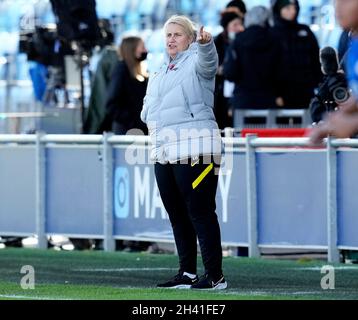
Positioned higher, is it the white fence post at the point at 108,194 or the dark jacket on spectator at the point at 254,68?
the dark jacket on spectator at the point at 254,68

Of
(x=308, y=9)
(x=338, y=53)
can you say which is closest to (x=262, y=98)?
(x=338, y=53)

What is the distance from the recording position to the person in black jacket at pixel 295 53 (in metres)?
16.5

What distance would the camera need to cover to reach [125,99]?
608 inches

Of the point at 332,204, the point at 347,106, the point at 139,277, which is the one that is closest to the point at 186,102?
the point at 139,277

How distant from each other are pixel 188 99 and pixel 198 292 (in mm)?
1346

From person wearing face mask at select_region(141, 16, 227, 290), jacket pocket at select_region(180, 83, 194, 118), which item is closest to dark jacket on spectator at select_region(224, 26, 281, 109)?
person wearing face mask at select_region(141, 16, 227, 290)

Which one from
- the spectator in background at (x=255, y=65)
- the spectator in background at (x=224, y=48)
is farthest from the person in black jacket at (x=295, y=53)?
the spectator in background at (x=224, y=48)

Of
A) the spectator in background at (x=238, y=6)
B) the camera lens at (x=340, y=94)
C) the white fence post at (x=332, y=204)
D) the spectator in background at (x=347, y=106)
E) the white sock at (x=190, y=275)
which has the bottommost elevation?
the white sock at (x=190, y=275)

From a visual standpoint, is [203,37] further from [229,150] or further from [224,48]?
[224,48]

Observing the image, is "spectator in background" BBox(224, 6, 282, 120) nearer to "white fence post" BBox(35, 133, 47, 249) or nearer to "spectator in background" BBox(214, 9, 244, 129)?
"spectator in background" BBox(214, 9, 244, 129)

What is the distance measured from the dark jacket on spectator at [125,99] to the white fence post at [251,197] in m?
2.01

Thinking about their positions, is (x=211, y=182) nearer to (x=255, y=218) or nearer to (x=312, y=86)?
(x=255, y=218)

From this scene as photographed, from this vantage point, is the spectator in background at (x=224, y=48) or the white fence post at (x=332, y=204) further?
the spectator in background at (x=224, y=48)

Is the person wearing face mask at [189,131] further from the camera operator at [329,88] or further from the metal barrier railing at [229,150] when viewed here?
the camera operator at [329,88]
